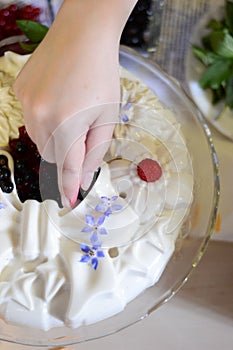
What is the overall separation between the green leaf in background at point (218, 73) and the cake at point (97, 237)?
0.82ft

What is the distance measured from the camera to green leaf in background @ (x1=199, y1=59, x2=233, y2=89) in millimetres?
949

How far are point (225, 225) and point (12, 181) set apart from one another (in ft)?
1.26

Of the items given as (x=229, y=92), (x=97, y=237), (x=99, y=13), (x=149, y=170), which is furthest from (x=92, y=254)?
(x=229, y=92)

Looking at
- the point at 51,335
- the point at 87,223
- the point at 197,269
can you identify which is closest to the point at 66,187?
the point at 87,223

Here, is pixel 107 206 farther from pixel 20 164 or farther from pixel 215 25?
pixel 215 25

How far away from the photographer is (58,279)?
67 cm

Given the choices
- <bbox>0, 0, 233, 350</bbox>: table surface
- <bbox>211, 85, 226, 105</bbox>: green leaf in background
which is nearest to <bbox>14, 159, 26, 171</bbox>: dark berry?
<bbox>0, 0, 233, 350</bbox>: table surface

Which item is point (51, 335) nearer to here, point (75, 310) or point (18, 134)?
point (75, 310)

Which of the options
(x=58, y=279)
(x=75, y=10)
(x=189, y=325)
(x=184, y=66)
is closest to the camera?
(x=75, y=10)

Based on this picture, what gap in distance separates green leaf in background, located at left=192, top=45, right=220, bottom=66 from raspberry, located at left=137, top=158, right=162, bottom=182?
300 mm

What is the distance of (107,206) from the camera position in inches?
27.5

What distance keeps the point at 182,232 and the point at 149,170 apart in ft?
0.28

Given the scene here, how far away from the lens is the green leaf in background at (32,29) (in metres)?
0.85

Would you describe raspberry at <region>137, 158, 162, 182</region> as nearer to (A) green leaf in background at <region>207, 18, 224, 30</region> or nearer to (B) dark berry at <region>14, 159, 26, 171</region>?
(B) dark berry at <region>14, 159, 26, 171</region>
